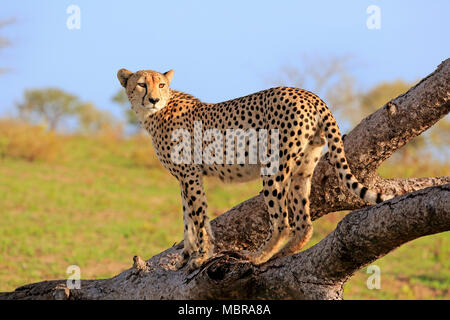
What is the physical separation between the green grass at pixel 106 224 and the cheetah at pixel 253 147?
5.23 m

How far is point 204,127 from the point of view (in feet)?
14.8

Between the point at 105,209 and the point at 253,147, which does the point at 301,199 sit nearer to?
the point at 253,147

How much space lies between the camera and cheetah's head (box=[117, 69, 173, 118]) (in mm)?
4477

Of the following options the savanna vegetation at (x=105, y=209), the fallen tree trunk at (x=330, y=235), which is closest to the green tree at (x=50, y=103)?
the savanna vegetation at (x=105, y=209)

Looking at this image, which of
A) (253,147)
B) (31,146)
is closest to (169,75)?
(253,147)

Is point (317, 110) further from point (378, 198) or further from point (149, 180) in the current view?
point (149, 180)

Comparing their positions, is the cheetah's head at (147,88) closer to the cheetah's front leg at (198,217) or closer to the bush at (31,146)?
the cheetah's front leg at (198,217)

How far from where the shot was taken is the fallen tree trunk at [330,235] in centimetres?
338

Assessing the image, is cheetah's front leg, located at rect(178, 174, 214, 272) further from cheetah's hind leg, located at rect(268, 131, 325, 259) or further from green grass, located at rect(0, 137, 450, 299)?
green grass, located at rect(0, 137, 450, 299)

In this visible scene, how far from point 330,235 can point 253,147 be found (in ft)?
2.80

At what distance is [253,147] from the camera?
164 inches
